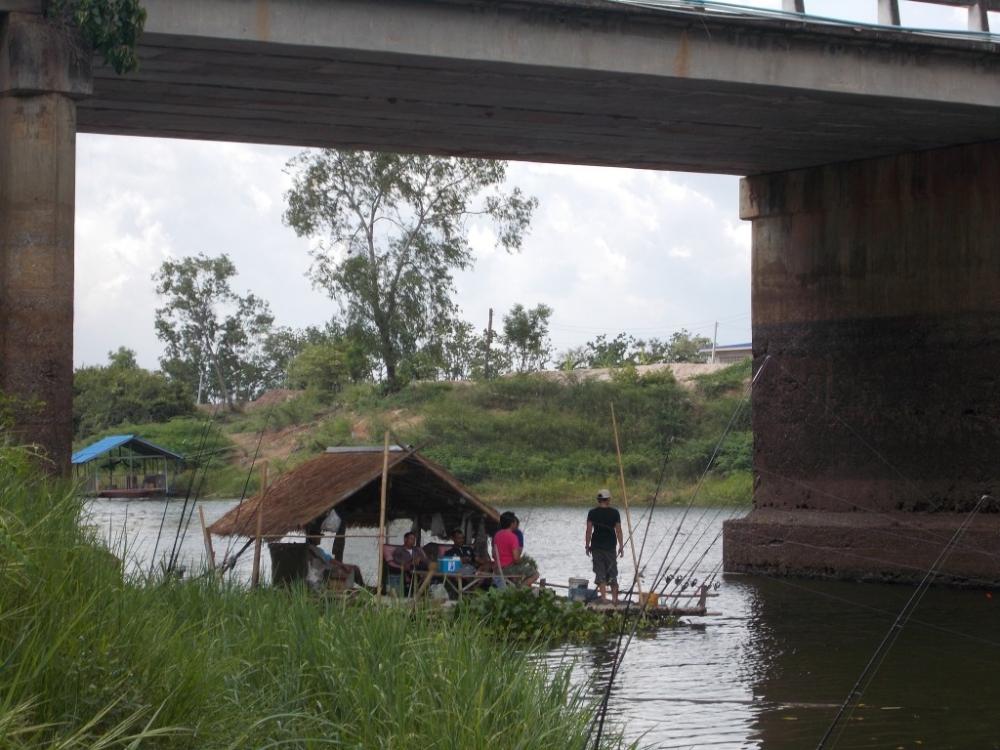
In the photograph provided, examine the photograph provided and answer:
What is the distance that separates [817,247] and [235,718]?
16.3 meters

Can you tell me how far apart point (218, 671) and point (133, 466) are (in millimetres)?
48397

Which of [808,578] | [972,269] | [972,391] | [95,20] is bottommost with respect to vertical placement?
[808,578]

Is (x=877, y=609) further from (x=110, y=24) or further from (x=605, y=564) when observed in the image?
(x=110, y=24)

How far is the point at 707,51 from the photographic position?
16.1 metres

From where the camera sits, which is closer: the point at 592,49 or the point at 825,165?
the point at 592,49

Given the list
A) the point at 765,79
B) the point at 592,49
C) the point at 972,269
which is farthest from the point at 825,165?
the point at 592,49

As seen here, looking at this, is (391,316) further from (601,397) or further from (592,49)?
(592,49)

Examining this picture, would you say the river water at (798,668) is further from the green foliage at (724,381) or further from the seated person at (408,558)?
the green foliage at (724,381)

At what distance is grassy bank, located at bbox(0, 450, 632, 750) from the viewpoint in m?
5.97

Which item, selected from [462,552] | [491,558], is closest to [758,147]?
[491,558]

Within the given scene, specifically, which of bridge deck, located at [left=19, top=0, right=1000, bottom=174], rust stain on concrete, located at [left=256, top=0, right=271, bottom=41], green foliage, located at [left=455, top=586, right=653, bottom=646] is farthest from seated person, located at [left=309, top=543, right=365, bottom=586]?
rust stain on concrete, located at [left=256, top=0, right=271, bottom=41]

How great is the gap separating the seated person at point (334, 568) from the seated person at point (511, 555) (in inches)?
59.3

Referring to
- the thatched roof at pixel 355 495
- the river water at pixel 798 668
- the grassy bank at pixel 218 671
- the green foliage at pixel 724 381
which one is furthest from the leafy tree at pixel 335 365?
the grassy bank at pixel 218 671

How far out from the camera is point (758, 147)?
20.3 meters
